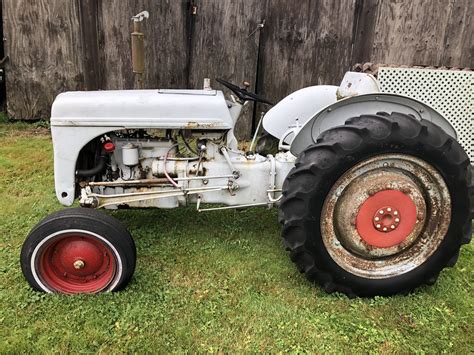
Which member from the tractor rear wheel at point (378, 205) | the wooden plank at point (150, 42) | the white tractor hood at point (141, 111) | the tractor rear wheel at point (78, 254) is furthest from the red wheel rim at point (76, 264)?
the wooden plank at point (150, 42)

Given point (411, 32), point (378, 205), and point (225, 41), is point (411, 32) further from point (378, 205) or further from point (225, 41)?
point (378, 205)

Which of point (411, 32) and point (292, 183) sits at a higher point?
point (411, 32)

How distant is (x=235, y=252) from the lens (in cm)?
318

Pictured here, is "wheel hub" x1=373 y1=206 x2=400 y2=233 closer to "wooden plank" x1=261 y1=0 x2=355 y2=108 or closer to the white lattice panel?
the white lattice panel

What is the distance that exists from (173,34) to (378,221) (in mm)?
3865

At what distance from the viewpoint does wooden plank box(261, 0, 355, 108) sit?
5.51 metres

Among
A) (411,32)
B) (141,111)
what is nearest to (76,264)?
(141,111)

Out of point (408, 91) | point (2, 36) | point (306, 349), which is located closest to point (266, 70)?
point (408, 91)

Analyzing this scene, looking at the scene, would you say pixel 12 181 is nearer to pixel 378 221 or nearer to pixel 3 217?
pixel 3 217

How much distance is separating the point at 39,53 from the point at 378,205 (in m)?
4.74

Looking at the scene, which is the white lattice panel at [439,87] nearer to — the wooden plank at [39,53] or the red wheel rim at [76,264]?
the red wheel rim at [76,264]

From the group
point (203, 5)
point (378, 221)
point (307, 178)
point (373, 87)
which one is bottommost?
point (378, 221)

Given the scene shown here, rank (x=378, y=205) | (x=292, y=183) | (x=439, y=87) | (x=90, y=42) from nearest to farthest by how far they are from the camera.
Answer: (x=292, y=183), (x=378, y=205), (x=439, y=87), (x=90, y=42)

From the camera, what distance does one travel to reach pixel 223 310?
2.54m
